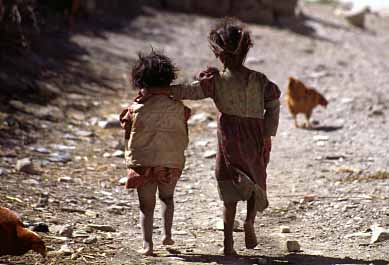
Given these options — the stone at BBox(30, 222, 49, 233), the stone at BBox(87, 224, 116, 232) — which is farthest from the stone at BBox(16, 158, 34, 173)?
the stone at BBox(30, 222, 49, 233)

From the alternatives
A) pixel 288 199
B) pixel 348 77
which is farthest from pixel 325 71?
pixel 288 199

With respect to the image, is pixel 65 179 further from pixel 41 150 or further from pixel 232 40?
pixel 232 40

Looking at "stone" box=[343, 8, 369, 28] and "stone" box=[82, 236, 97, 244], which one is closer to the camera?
"stone" box=[82, 236, 97, 244]

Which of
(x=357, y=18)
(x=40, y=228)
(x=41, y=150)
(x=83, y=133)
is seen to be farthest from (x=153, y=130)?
(x=357, y=18)

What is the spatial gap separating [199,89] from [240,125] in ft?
0.99

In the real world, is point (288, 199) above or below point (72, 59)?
below

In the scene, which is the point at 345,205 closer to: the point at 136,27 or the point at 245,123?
the point at 245,123

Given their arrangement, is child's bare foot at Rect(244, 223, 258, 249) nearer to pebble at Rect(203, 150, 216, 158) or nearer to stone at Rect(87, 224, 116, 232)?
stone at Rect(87, 224, 116, 232)

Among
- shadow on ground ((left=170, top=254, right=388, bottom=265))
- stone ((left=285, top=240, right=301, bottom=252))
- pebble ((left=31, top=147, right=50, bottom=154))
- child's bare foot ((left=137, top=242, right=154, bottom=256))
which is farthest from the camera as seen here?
pebble ((left=31, top=147, right=50, bottom=154))

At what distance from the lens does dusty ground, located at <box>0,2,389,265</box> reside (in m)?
5.40

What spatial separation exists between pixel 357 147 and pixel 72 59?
16.4 ft

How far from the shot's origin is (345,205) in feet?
21.0

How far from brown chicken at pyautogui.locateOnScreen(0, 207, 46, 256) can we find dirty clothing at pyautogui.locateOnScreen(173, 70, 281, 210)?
43.1 inches

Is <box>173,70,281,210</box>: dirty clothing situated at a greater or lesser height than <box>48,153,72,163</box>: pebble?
lesser
